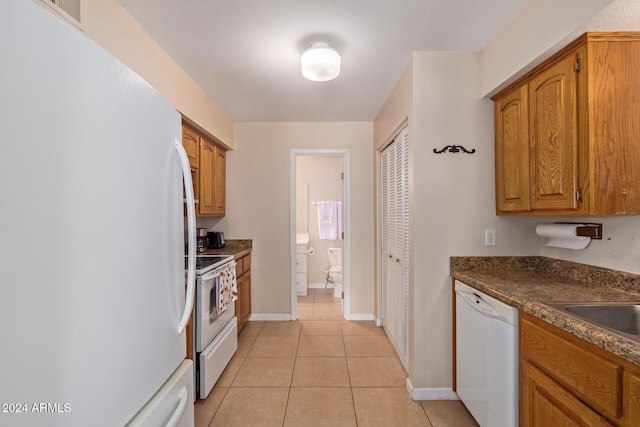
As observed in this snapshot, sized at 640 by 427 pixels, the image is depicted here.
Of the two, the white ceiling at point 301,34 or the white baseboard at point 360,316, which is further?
the white baseboard at point 360,316

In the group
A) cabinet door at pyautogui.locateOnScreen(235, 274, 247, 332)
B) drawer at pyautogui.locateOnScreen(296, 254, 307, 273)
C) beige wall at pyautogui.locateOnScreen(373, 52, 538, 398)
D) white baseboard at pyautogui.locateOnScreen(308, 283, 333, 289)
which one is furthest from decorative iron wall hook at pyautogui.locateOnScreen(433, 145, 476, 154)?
white baseboard at pyautogui.locateOnScreen(308, 283, 333, 289)

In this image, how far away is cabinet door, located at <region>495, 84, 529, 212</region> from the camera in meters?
1.79

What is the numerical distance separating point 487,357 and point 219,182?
294 cm

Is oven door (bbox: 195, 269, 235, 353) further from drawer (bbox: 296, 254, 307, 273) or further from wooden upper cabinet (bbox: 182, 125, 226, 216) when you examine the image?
drawer (bbox: 296, 254, 307, 273)

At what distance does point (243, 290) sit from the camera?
3.31m

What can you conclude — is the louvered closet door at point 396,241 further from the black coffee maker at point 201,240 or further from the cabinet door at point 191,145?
the black coffee maker at point 201,240

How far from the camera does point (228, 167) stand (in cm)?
368

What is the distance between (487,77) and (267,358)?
9.14 ft

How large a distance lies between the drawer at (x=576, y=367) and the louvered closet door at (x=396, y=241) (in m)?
1.08

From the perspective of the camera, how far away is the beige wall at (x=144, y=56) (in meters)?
1.45

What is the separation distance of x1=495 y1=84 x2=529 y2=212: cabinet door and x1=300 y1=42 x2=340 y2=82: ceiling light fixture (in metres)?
1.13

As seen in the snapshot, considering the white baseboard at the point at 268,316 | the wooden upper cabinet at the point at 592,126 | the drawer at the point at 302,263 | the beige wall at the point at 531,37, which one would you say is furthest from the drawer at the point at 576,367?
the drawer at the point at 302,263

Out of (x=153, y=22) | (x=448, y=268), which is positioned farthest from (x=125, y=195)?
(x=448, y=268)

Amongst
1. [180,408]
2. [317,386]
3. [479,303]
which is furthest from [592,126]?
[317,386]
